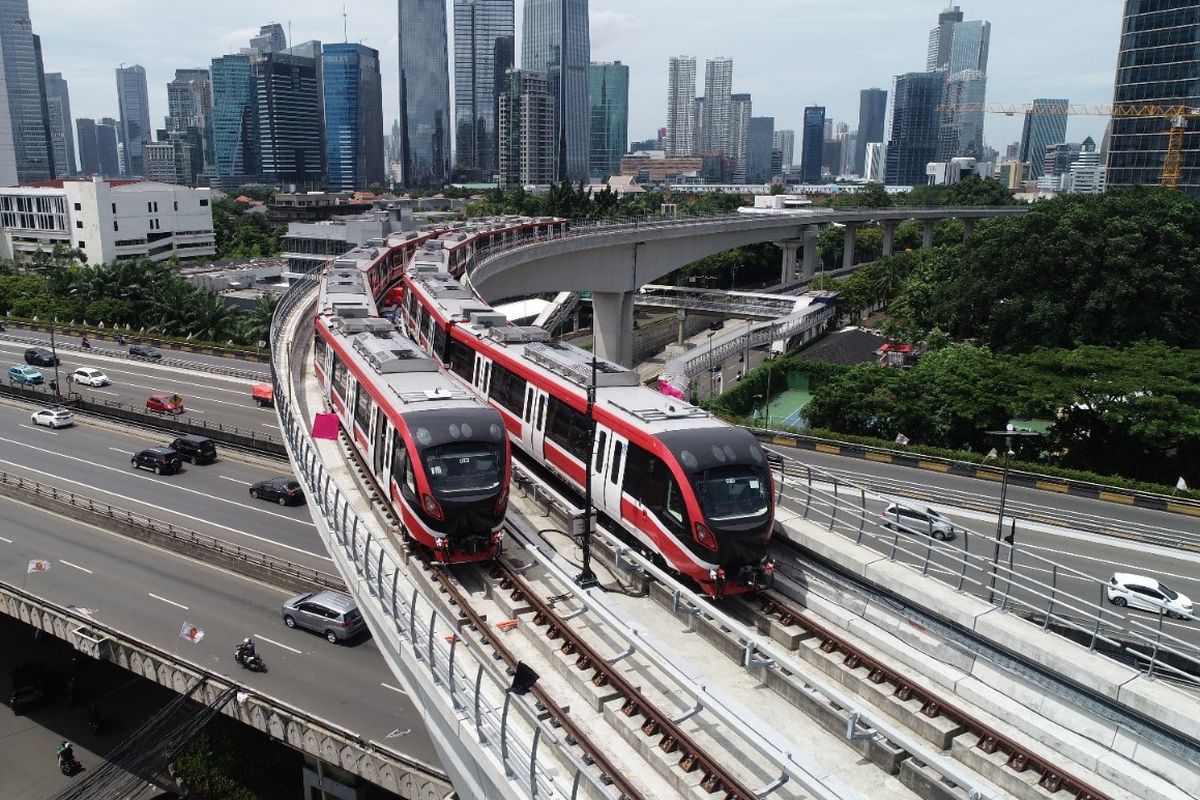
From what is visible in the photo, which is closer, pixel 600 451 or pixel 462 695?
pixel 462 695

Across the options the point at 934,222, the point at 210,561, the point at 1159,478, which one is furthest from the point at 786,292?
the point at 210,561

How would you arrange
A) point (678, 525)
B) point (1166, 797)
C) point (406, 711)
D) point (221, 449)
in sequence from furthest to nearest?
point (221, 449)
point (406, 711)
point (678, 525)
point (1166, 797)

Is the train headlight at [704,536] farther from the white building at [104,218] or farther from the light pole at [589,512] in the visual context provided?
the white building at [104,218]

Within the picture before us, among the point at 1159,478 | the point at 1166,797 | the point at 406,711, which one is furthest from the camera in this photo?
the point at 1159,478

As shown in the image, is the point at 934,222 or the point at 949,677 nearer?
the point at 949,677

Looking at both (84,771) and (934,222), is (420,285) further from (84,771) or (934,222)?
(934,222)

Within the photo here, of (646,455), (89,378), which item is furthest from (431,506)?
(89,378)

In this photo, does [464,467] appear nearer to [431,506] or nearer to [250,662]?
[431,506]

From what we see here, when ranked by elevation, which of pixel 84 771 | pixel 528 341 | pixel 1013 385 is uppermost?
pixel 528 341
